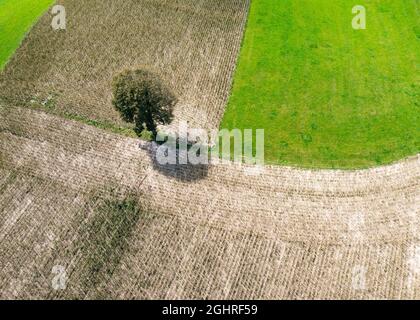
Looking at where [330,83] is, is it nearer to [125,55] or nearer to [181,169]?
[181,169]

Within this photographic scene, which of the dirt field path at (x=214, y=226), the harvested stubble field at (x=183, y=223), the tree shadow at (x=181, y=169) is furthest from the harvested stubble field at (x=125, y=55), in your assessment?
the dirt field path at (x=214, y=226)

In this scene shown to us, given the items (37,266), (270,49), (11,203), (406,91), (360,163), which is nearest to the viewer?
(37,266)

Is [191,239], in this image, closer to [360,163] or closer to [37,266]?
[37,266]

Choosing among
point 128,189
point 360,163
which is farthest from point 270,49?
point 128,189

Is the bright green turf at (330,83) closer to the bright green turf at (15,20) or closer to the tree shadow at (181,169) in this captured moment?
the tree shadow at (181,169)

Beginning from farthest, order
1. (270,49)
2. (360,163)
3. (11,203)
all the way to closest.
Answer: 1. (270,49)
2. (360,163)
3. (11,203)
